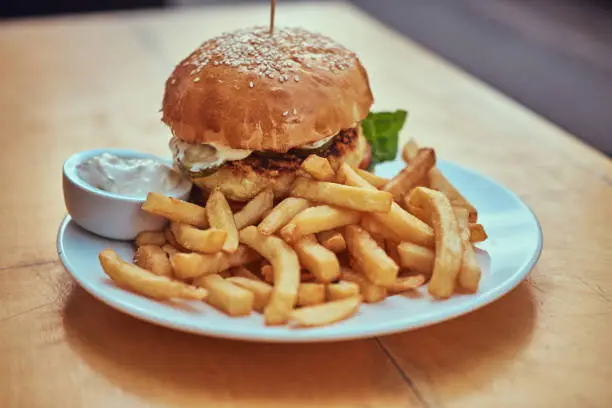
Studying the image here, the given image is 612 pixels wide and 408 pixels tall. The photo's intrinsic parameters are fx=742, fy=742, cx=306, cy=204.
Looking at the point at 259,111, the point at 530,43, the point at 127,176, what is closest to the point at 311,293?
the point at 259,111

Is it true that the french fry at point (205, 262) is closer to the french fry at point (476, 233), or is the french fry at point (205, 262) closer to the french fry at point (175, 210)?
the french fry at point (175, 210)

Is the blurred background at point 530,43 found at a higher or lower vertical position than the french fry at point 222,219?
lower

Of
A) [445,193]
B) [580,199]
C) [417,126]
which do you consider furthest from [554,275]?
[417,126]

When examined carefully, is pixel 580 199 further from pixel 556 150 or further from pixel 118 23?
pixel 118 23

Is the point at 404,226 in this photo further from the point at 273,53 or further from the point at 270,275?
the point at 273,53

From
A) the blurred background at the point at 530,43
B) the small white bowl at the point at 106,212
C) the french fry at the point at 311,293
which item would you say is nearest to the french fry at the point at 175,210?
the small white bowl at the point at 106,212

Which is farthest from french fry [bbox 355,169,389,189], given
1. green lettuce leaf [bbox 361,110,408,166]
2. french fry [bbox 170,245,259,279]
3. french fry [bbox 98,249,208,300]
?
french fry [bbox 98,249,208,300]
